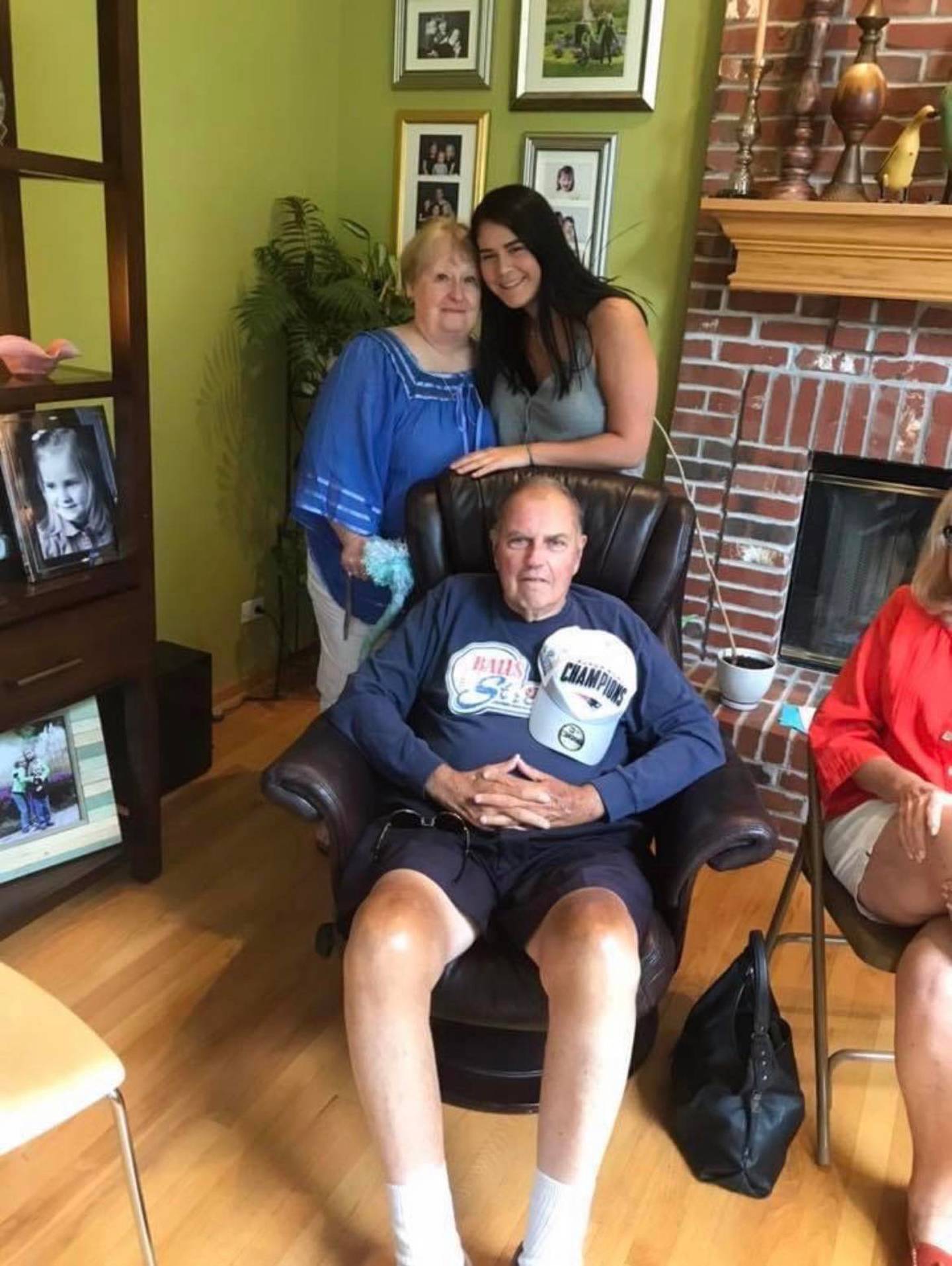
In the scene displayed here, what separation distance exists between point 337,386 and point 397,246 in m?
1.29

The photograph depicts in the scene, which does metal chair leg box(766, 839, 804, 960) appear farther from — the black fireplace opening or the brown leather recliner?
the black fireplace opening

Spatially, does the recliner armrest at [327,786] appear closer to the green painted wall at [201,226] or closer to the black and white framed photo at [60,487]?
the black and white framed photo at [60,487]

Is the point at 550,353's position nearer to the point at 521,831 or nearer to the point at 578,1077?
the point at 521,831

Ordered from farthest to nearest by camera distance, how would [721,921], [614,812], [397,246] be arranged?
1. [397,246]
2. [721,921]
3. [614,812]

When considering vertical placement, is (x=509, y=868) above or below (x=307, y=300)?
below

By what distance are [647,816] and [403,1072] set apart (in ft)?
2.02

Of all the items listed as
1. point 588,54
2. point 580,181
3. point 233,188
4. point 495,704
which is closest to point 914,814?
point 495,704

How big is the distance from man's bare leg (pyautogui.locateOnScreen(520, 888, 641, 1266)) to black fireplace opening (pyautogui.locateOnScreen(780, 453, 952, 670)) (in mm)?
1692

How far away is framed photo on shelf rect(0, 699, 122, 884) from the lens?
2.10m

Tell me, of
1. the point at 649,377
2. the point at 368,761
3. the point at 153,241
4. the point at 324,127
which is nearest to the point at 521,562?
the point at 368,761

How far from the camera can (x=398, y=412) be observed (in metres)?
2.11

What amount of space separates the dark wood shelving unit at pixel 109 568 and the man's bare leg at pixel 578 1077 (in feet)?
3.72

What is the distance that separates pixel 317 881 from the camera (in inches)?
93.1

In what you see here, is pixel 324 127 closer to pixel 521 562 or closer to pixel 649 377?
pixel 649 377
